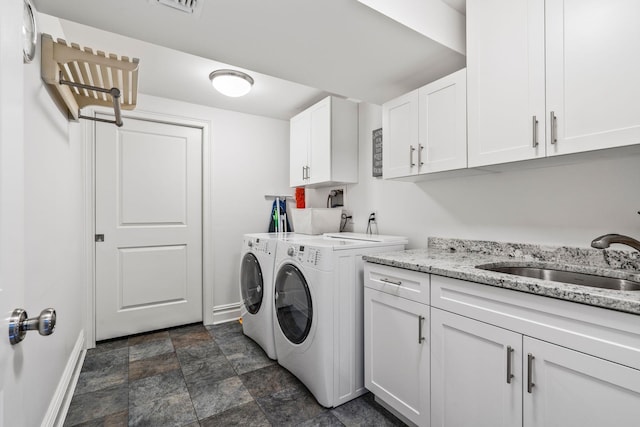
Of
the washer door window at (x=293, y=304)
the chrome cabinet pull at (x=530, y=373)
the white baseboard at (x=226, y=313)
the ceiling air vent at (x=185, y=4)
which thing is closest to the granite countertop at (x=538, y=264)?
the chrome cabinet pull at (x=530, y=373)

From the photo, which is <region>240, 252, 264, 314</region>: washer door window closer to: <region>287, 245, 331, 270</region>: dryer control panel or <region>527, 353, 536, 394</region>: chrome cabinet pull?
<region>287, 245, 331, 270</region>: dryer control panel

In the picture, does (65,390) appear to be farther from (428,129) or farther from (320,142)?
(428,129)

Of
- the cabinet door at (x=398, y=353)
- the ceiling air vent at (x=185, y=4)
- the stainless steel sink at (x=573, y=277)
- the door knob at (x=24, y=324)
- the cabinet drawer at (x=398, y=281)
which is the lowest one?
the cabinet door at (x=398, y=353)

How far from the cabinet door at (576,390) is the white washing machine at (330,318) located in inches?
36.7

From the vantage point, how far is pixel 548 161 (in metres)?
1.41

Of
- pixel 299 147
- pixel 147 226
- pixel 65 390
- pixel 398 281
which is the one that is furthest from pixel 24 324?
pixel 299 147

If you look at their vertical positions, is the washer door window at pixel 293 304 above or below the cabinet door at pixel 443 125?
below

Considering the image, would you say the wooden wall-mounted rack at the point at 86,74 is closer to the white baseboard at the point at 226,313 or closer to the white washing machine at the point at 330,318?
the white washing machine at the point at 330,318

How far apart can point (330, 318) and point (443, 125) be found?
128 cm

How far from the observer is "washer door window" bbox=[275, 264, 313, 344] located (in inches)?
75.3

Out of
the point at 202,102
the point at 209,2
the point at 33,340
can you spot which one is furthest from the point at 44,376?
the point at 202,102

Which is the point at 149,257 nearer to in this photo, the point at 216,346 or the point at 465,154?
the point at 216,346

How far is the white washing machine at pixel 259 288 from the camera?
7.61 ft

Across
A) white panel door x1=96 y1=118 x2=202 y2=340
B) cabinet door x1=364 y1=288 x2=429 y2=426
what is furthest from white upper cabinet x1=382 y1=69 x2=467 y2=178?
white panel door x1=96 y1=118 x2=202 y2=340
